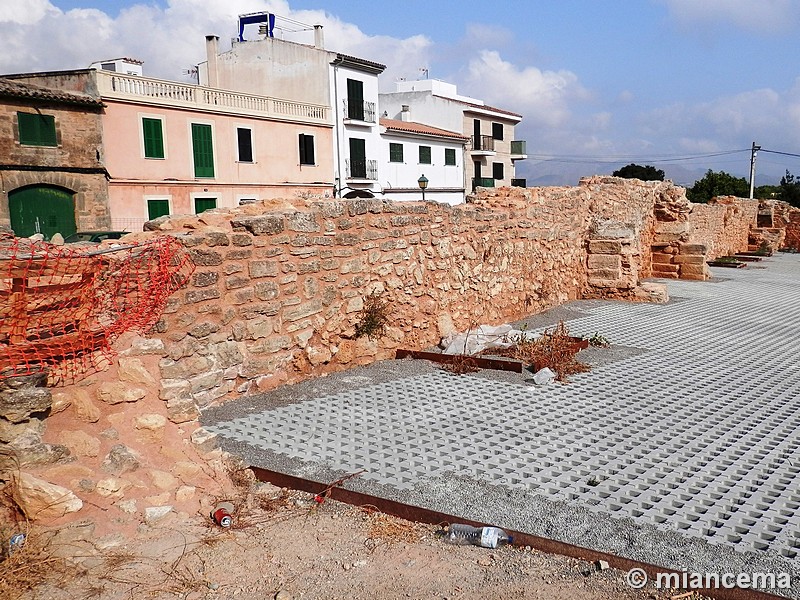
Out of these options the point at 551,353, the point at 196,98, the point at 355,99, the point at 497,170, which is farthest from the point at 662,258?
the point at 497,170

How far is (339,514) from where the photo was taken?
3.59 meters

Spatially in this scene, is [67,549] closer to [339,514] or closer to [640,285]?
[339,514]

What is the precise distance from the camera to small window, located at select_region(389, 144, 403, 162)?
33.6m

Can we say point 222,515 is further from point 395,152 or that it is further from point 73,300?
point 395,152

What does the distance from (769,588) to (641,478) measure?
3.99ft

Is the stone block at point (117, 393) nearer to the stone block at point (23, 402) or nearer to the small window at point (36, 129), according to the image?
the stone block at point (23, 402)

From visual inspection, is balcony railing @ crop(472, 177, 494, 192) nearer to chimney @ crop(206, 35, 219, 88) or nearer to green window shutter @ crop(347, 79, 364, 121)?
green window shutter @ crop(347, 79, 364, 121)

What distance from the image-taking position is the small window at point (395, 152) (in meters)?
33.6

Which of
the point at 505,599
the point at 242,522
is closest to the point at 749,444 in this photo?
the point at 505,599

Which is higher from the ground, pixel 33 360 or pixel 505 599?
pixel 33 360

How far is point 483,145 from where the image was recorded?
135ft

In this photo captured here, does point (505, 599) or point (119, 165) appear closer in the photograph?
point (505, 599)

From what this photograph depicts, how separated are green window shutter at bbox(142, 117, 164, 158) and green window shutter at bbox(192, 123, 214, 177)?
1.36 m

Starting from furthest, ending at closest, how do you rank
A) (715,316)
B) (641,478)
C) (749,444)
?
1. (715,316)
2. (749,444)
3. (641,478)
